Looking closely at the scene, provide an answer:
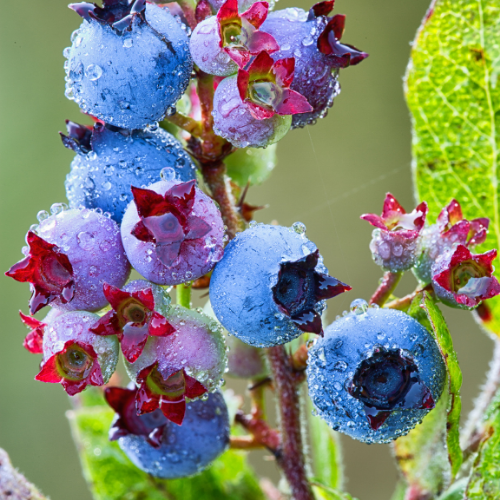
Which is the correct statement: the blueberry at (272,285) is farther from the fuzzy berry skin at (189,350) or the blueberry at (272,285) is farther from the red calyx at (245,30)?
the red calyx at (245,30)

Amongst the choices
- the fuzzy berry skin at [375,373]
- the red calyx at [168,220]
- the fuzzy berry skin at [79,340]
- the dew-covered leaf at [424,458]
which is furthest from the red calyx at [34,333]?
the dew-covered leaf at [424,458]

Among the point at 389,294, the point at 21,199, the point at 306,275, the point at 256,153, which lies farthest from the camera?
the point at 21,199

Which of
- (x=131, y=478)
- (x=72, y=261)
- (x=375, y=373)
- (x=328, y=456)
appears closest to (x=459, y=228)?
(x=375, y=373)

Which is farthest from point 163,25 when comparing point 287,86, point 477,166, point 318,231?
point 318,231

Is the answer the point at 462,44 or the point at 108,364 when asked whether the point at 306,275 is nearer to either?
the point at 108,364

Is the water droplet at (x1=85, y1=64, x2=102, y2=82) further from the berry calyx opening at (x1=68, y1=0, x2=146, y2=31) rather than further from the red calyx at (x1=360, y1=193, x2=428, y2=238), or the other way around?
the red calyx at (x1=360, y1=193, x2=428, y2=238)

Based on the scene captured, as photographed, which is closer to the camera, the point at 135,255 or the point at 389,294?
the point at 135,255
